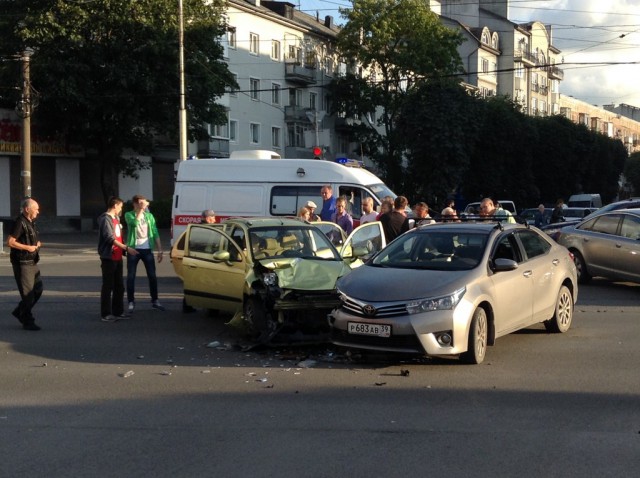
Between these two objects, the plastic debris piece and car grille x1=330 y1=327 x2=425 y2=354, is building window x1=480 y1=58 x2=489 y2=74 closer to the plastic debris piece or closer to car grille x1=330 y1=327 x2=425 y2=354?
the plastic debris piece

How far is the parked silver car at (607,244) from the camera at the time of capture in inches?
649

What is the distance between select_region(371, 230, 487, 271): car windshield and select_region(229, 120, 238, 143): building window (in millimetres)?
40576

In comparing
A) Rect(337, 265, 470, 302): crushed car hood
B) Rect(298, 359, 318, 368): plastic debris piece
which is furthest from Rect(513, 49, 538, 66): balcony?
Rect(298, 359, 318, 368): plastic debris piece

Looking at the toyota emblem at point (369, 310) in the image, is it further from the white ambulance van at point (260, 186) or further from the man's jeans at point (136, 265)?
the white ambulance van at point (260, 186)

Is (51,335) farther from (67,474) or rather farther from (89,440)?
(67,474)

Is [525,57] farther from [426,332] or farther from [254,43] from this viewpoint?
[426,332]

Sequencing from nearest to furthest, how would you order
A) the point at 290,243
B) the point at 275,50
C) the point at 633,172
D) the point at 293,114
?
the point at 290,243 < the point at 275,50 < the point at 293,114 < the point at 633,172

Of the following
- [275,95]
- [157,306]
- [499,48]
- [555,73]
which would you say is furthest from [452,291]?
[555,73]

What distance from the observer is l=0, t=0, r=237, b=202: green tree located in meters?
36.1

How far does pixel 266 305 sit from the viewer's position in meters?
10.5

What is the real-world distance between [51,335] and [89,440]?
548 cm

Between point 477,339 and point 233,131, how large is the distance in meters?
42.5

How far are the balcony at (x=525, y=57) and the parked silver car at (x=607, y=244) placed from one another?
6704 centimetres

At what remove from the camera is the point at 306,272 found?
1079 cm
